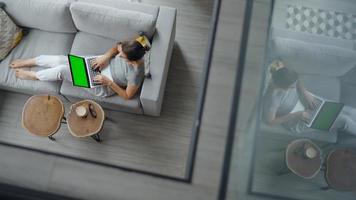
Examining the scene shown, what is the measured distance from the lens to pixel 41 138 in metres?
2.87

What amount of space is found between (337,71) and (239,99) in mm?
1464

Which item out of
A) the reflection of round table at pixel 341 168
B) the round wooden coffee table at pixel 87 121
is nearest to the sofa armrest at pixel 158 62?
the round wooden coffee table at pixel 87 121

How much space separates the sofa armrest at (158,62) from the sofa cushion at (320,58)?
842 mm

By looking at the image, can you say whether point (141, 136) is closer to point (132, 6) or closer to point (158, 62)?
point (158, 62)

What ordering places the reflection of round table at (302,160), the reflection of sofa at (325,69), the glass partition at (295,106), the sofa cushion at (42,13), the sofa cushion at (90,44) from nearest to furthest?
the glass partition at (295,106) < the reflection of round table at (302,160) < the reflection of sofa at (325,69) < the sofa cushion at (42,13) < the sofa cushion at (90,44)

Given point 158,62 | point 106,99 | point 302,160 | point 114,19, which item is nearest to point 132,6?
point 114,19

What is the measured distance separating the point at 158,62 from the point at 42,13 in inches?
38.0

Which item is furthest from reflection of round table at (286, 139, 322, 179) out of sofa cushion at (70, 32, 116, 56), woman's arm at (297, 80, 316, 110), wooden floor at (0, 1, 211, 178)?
sofa cushion at (70, 32, 116, 56)

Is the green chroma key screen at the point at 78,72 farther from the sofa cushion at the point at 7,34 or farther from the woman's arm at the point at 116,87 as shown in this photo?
the sofa cushion at the point at 7,34

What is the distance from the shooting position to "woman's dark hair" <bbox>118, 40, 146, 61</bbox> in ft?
7.95

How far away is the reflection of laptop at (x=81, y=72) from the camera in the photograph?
2.50 meters

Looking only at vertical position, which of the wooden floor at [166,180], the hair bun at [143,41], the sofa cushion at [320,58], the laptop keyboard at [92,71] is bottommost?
the wooden floor at [166,180]

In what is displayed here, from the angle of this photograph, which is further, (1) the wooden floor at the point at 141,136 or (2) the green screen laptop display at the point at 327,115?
(1) the wooden floor at the point at 141,136

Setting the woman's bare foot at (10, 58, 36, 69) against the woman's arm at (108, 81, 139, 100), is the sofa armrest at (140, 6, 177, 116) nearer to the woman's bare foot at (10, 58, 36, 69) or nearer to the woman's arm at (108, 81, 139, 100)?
the woman's arm at (108, 81, 139, 100)
